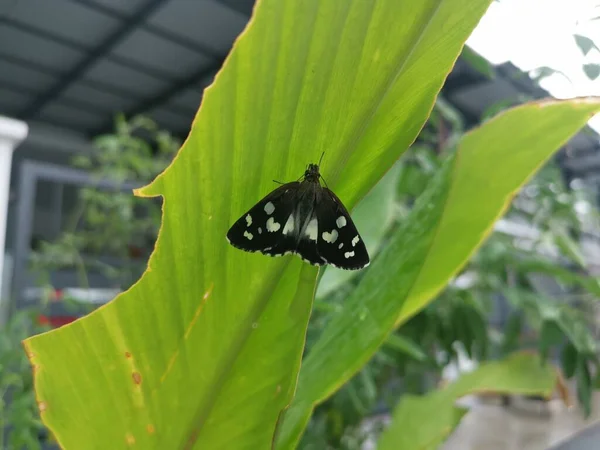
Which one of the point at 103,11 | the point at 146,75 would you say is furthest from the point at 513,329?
the point at 146,75

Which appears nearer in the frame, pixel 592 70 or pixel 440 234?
pixel 440 234

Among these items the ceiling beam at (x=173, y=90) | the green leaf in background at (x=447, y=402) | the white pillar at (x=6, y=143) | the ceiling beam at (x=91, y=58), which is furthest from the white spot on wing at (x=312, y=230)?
the ceiling beam at (x=173, y=90)

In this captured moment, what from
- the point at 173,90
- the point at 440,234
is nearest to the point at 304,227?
the point at 440,234

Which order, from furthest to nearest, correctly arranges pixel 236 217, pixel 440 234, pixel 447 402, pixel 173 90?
pixel 173 90 < pixel 447 402 < pixel 440 234 < pixel 236 217

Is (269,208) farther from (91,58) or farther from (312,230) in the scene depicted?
(91,58)

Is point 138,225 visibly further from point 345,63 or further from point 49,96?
point 49,96

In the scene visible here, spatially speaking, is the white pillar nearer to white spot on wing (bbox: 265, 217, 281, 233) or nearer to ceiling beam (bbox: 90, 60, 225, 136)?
white spot on wing (bbox: 265, 217, 281, 233)
